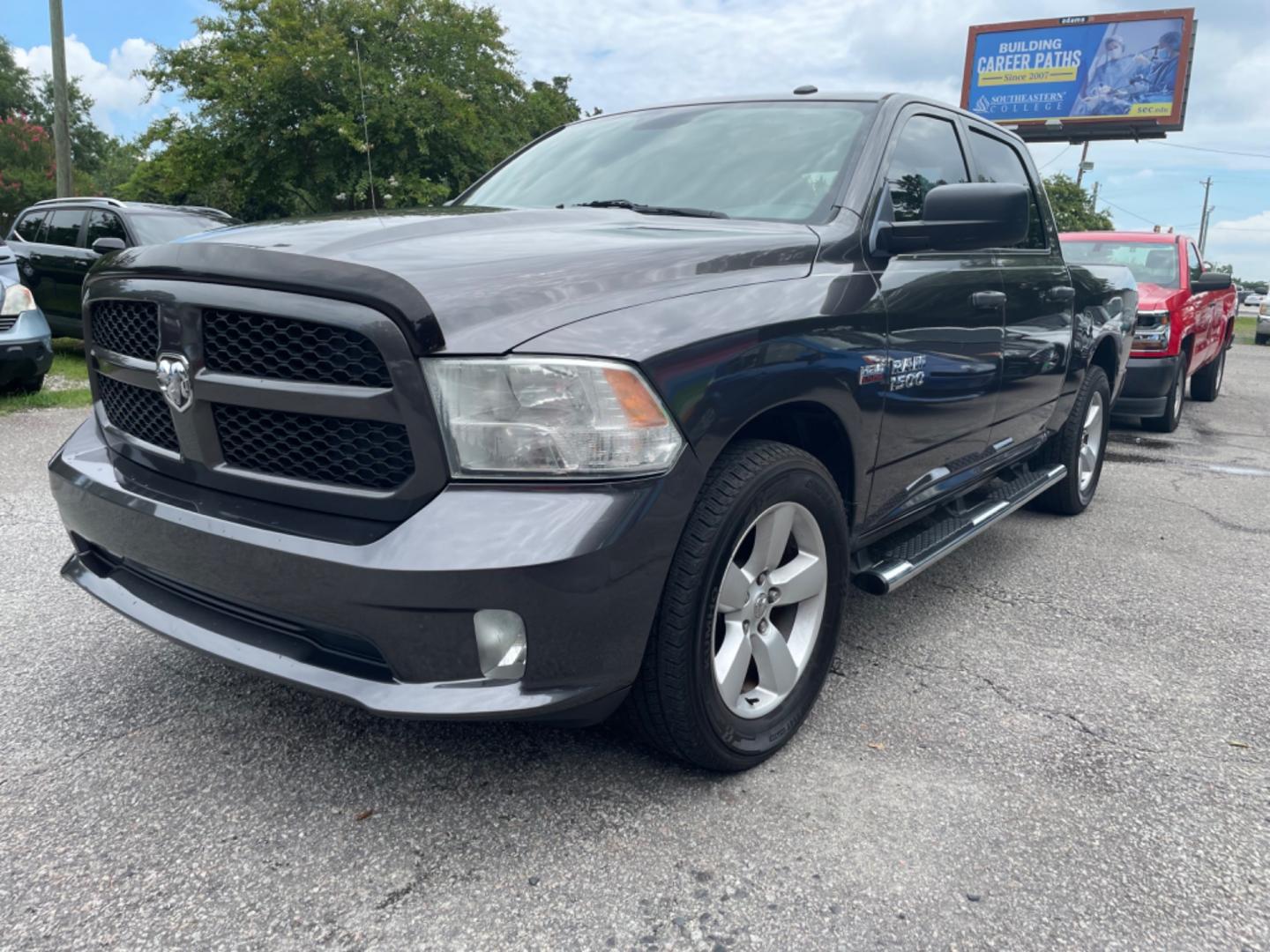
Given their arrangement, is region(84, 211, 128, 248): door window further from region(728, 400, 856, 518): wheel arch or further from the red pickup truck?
region(728, 400, 856, 518): wheel arch

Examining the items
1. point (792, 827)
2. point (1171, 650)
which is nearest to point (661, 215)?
point (792, 827)

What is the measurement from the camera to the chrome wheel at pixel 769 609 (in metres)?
2.24

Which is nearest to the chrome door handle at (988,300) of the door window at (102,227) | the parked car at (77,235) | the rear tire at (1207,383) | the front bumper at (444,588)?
the front bumper at (444,588)

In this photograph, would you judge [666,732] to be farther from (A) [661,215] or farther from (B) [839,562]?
(A) [661,215]

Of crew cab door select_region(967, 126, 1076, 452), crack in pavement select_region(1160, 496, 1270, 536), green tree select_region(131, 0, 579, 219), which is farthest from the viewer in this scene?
green tree select_region(131, 0, 579, 219)

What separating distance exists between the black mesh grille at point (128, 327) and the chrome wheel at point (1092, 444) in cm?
435

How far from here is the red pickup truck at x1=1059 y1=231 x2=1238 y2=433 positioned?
7.55 metres

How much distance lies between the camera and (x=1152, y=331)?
24.7ft

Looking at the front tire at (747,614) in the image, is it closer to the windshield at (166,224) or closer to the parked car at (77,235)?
the parked car at (77,235)

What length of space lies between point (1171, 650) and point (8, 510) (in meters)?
4.96

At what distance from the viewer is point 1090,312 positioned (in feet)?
15.1

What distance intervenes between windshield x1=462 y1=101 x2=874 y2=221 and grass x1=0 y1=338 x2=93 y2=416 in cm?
524

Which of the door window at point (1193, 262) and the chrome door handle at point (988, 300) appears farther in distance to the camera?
the door window at point (1193, 262)

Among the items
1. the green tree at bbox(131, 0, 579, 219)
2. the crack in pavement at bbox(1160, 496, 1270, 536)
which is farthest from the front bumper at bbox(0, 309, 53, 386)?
the green tree at bbox(131, 0, 579, 219)
